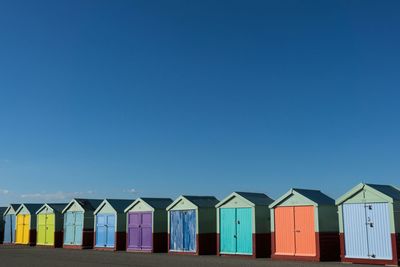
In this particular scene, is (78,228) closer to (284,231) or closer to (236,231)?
(236,231)

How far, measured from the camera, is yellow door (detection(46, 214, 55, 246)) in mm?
46438

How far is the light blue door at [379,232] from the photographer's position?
24961mm

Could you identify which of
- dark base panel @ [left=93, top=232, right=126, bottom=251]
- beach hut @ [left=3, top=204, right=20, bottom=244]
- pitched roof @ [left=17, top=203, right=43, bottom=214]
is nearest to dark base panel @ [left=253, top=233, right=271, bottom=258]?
dark base panel @ [left=93, top=232, right=126, bottom=251]

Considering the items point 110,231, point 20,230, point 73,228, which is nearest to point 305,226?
point 110,231

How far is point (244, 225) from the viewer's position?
3195 centimetres

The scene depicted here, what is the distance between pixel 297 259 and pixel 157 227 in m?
11.8

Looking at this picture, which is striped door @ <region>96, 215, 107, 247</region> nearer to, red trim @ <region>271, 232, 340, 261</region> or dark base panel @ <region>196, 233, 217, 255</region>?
dark base panel @ <region>196, 233, 217, 255</region>

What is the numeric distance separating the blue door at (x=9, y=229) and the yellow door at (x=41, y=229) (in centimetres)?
488

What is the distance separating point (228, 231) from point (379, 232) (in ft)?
32.7

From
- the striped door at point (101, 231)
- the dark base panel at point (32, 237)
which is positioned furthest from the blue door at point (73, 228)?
the dark base panel at point (32, 237)

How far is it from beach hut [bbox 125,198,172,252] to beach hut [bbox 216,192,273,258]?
5713 mm

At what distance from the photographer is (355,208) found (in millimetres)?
26781

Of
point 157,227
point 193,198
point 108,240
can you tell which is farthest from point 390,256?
point 108,240

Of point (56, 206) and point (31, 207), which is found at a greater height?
point (31, 207)
